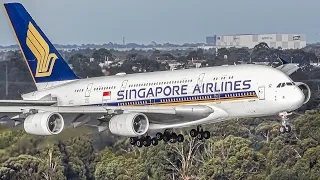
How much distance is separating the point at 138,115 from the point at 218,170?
5031 cm

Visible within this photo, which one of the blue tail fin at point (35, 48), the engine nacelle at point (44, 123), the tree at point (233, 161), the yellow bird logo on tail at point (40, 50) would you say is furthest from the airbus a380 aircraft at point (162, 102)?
the tree at point (233, 161)

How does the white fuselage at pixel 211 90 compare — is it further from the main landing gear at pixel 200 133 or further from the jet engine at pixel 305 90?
the main landing gear at pixel 200 133

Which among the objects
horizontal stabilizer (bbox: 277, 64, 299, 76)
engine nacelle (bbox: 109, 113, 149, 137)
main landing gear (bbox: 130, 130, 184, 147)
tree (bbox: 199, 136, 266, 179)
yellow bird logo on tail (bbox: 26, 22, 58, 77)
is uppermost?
yellow bird logo on tail (bbox: 26, 22, 58, 77)

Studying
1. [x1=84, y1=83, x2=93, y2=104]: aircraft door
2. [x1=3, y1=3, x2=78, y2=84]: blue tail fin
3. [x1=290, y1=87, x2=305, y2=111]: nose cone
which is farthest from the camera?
[x1=3, y1=3, x2=78, y2=84]: blue tail fin

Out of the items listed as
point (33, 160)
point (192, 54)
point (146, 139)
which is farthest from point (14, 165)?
point (192, 54)

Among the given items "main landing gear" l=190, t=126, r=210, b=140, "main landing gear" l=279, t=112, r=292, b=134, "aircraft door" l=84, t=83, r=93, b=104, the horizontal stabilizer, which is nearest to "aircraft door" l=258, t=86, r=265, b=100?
"main landing gear" l=279, t=112, r=292, b=134

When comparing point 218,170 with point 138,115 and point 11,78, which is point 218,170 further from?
point 138,115

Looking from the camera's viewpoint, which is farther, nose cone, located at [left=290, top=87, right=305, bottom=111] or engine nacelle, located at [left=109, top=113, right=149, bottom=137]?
engine nacelle, located at [left=109, top=113, right=149, bottom=137]

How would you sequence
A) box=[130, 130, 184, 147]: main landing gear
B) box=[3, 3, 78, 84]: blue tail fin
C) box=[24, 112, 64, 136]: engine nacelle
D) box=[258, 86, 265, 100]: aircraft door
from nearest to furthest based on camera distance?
box=[258, 86, 265, 100]: aircraft door < box=[24, 112, 64, 136]: engine nacelle < box=[130, 130, 184, 147]: main landing gear < box=[3, 3, 78, 84]: blue tail fin

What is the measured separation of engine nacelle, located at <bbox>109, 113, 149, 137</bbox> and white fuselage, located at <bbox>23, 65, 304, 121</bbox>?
1.51 m

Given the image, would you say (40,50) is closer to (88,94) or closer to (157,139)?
(88,94)

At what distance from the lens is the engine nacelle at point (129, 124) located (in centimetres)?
5681

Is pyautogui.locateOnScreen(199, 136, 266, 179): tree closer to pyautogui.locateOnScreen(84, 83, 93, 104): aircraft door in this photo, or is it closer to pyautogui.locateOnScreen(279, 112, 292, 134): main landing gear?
pyautogui.locateOnScreen(84, 83, 93, 104): aircraft door

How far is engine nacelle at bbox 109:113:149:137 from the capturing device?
56.8 metres
